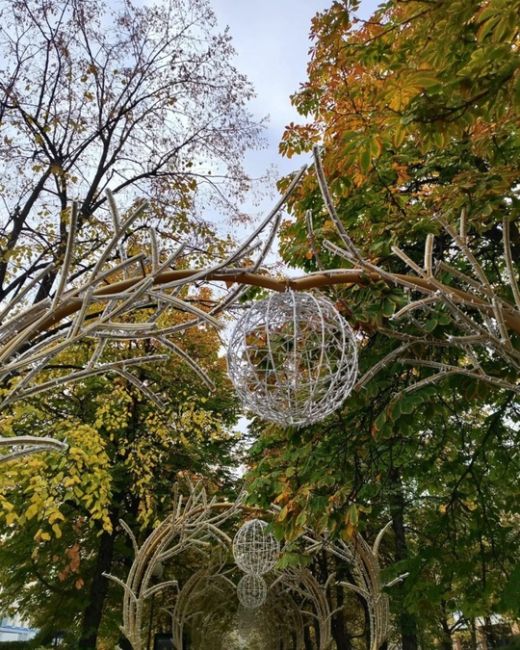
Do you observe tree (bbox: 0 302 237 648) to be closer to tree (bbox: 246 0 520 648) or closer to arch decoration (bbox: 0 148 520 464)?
tree (bbox: 246 0 520 648)

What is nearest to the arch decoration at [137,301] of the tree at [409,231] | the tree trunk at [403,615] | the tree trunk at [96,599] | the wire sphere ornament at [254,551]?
the tree at [409,231]

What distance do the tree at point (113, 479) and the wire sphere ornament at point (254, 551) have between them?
4.26 ft

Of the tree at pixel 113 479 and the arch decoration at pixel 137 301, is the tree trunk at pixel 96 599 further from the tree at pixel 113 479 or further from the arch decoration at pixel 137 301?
the arch decoration at pixel 137 301

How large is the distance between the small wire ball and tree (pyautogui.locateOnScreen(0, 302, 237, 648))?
1.86 meters

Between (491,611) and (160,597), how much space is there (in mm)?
10662

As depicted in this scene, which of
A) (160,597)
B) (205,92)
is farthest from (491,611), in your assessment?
(160,597)

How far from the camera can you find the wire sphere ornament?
7.54 metres

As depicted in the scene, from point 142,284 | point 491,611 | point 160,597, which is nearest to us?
point 142,284

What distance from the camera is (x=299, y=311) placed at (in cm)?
217

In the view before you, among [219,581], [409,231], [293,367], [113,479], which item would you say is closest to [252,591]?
[113,479]

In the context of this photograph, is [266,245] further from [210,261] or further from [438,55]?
[210,261]

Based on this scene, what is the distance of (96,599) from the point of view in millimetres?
8930

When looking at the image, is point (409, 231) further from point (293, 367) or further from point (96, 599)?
point (96, 599)

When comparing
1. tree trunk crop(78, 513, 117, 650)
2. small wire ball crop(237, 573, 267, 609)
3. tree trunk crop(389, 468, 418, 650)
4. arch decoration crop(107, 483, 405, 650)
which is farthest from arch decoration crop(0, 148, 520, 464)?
small wire ball crop(237, 573, 267, 609)
